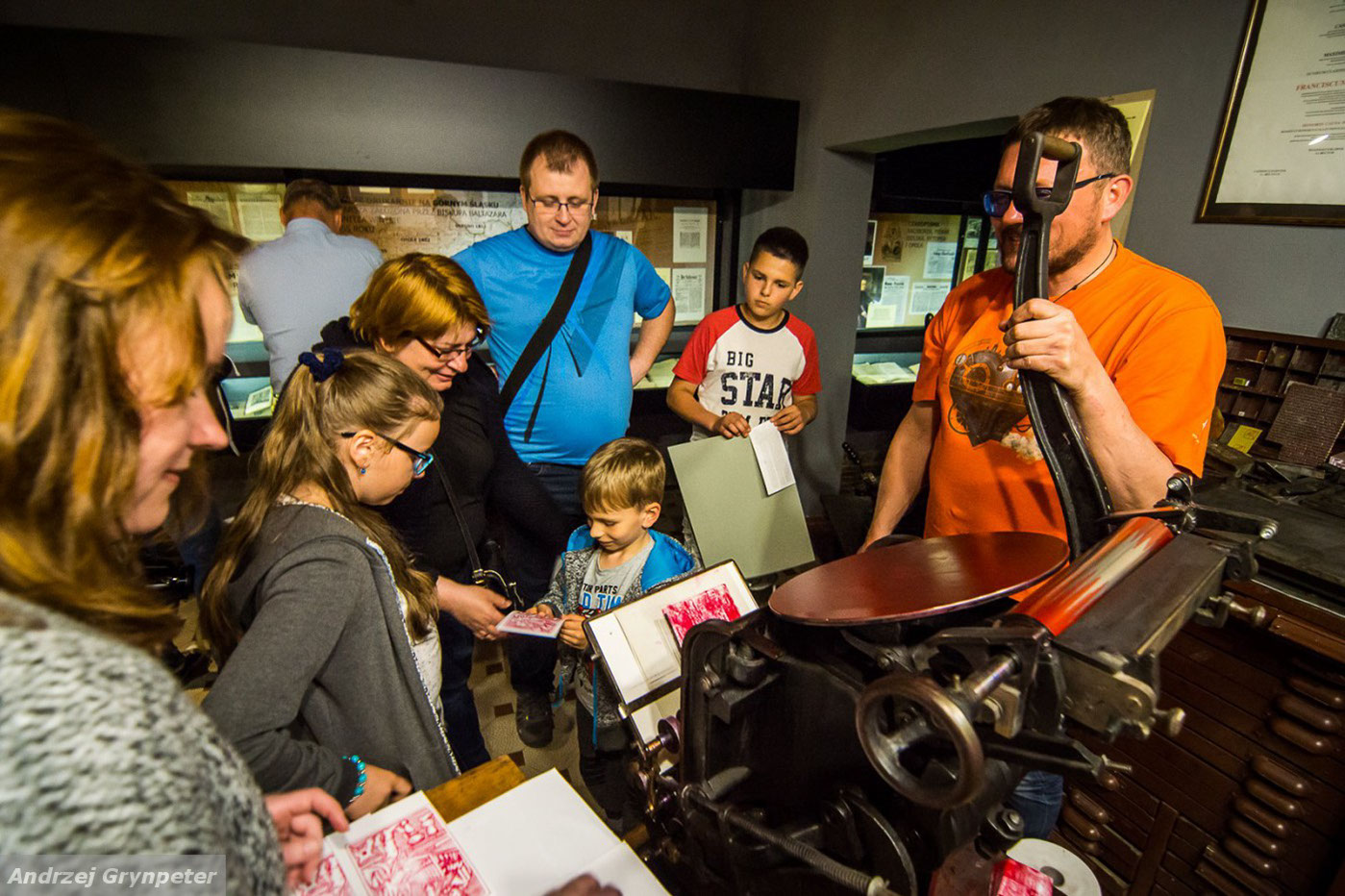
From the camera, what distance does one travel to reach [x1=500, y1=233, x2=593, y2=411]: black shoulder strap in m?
2.21

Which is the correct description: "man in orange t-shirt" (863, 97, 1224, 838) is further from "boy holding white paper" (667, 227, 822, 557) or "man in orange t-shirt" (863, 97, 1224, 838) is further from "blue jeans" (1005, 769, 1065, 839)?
"boy holding white paper" (667, 227, 822, 557)

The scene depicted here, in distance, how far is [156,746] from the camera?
38 cm

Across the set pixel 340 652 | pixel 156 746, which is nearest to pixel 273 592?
pixel 340 652

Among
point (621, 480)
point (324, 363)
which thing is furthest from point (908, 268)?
point (324, 363)

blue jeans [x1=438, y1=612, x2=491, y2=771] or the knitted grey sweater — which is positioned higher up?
the knitted grey sweater

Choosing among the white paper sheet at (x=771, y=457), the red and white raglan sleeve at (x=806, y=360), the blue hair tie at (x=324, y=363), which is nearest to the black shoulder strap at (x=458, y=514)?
the blue hair tie at (x=324, y=363)

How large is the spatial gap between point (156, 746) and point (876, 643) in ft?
1.93

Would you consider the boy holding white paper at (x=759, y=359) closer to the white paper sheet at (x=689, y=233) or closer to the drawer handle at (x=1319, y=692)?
the white paper sheet at (x=689, y=233)

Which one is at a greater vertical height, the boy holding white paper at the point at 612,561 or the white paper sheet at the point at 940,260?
the white paper sheet at the point at 940,260

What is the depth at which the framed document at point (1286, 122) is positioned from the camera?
158 cm

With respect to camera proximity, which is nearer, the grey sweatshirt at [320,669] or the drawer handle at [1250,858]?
the grey sweatshirt at [320,669]

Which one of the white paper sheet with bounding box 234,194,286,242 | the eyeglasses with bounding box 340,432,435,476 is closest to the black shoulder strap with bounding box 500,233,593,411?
the eyeglasses with bounding box 340,432,435,476

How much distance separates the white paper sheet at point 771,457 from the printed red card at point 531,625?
1.25 m

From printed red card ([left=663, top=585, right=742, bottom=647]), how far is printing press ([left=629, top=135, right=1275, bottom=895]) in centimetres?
20
